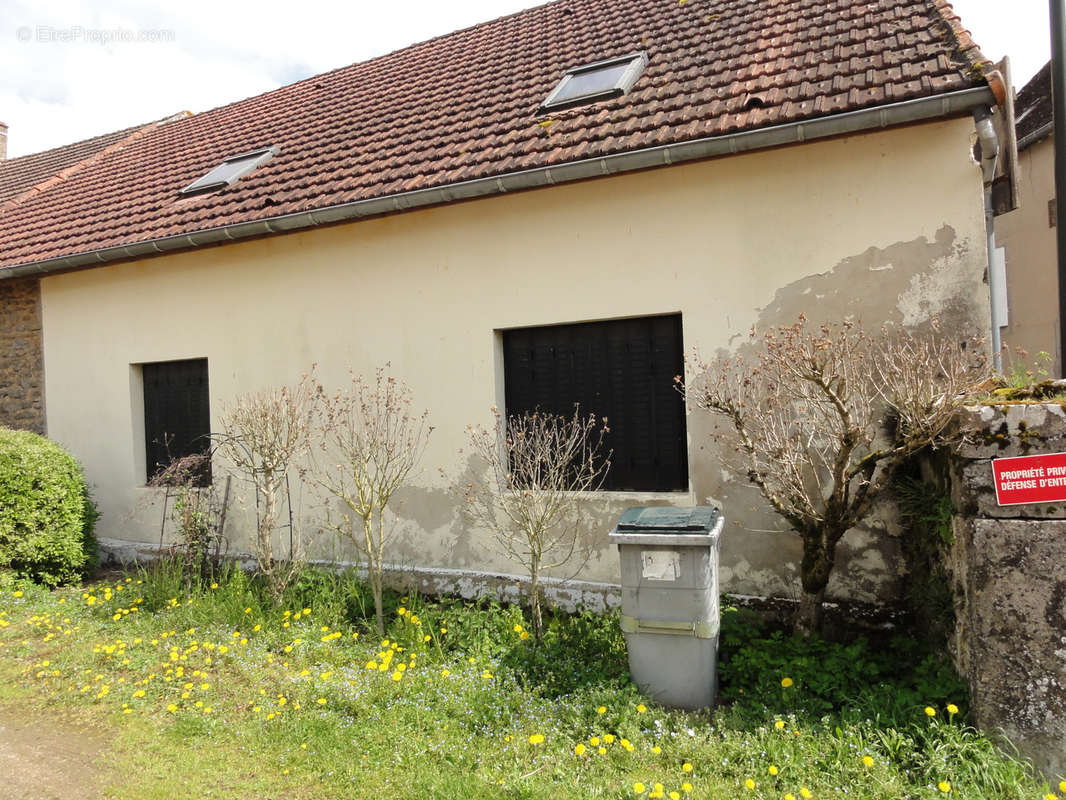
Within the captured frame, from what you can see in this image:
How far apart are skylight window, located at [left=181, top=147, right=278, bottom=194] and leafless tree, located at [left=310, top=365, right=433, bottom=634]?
3314 millimetres

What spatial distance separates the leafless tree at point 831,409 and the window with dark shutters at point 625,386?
0.40 metres

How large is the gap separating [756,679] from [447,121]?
19.5 ft

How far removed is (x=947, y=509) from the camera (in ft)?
12.7

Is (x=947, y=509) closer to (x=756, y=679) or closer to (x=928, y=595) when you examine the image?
(x=928, y=595)

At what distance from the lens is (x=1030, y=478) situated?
3383 millimetres

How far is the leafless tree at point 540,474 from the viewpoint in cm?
525

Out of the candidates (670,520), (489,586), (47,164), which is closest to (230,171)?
(489,586)

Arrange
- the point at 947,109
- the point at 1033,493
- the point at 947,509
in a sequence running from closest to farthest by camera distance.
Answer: the point at 1033,493
the point at 947,509
the point at 947,109

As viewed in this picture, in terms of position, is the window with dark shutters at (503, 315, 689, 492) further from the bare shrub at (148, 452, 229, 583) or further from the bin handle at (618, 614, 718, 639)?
the bare shrub at (148, 452, 229, 583)

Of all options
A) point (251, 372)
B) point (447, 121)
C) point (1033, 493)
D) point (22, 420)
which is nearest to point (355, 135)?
point (447, 121)

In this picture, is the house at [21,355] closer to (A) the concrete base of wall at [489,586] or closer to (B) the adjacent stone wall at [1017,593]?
(A) the concrete base of wall at [489,586]

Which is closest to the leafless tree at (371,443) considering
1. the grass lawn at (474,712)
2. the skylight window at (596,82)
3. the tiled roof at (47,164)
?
the grass lawn at (474,712)

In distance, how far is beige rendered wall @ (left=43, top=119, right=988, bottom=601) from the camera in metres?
4.80

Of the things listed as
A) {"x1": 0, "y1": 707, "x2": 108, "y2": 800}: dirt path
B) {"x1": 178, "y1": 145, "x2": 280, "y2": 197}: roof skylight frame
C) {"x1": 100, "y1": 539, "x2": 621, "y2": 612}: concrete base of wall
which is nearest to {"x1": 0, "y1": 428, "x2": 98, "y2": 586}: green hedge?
{"x1": 100, "y1": 539, "x2": 621, "y2": 612}: concrete base of wall
